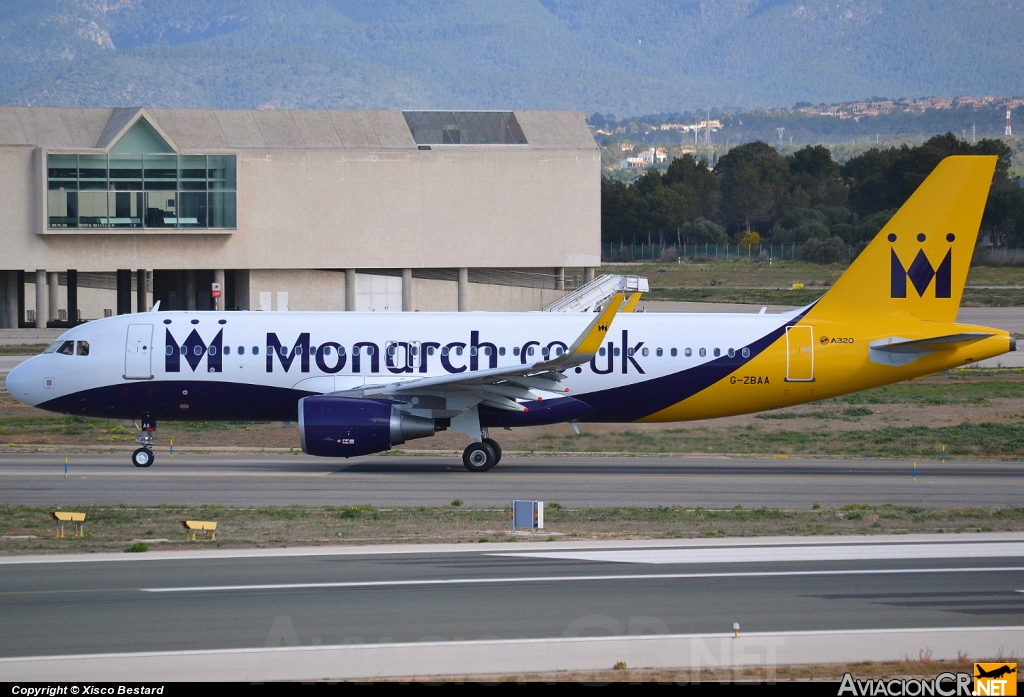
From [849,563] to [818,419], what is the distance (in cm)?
2120

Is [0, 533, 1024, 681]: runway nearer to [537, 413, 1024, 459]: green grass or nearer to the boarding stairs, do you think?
[537, 413, 1024, 459]: green grass

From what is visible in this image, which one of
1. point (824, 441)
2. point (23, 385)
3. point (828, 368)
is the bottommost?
point (824, 441)

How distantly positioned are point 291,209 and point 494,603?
60.7 m

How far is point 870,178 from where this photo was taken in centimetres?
14812

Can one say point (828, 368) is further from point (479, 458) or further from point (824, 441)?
point (479, 458)

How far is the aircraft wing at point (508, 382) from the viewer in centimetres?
2698

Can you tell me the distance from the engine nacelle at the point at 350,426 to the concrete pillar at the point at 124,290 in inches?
1921

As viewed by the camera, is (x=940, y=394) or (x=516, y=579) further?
(x=940, y=394)

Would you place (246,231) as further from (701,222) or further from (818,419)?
(701,222)

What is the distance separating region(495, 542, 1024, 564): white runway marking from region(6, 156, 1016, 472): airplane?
9.87 m

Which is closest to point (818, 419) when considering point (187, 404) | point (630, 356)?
point (630, 356)

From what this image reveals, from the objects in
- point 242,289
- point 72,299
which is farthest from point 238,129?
point 72,299

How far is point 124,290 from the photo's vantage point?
73688 mm

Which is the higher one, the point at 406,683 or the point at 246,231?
the point at 246,231
